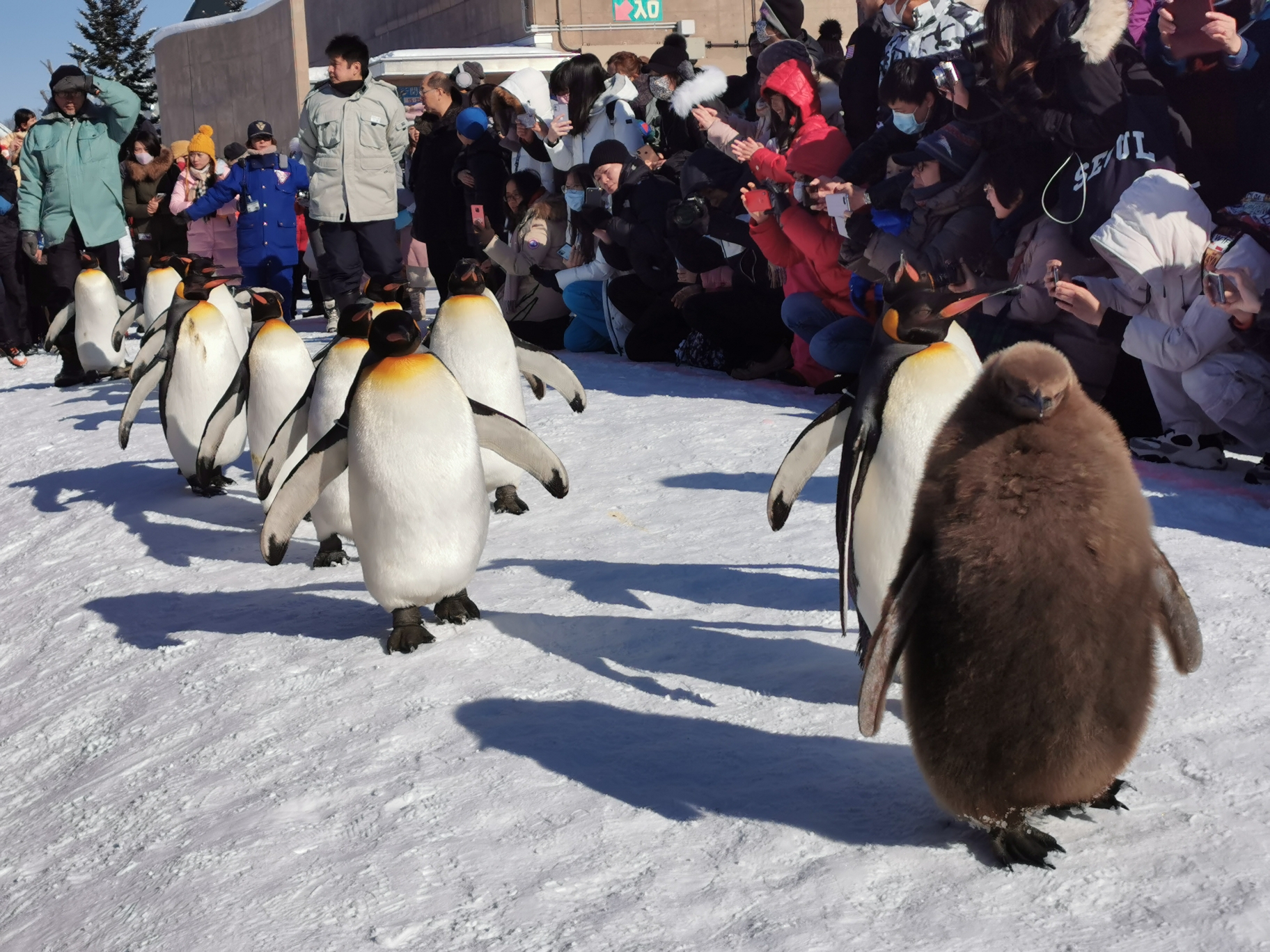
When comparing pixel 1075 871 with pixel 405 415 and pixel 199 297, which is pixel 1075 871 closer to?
pixel 405 415

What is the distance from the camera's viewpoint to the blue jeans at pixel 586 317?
8.02 m

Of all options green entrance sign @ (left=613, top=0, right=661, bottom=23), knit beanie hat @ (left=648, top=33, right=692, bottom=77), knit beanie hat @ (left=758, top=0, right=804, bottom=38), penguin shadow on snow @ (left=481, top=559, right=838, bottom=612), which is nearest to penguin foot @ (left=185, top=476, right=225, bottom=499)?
penguin shadow on snow @ (left=481, top=559, right=838, bottom=612)

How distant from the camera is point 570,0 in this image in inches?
882

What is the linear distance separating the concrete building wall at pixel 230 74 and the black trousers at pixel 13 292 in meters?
13.9

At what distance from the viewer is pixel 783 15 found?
7.28m

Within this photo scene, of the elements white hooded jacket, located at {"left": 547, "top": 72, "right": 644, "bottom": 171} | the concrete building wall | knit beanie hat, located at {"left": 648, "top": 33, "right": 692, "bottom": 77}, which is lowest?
white hooded jacket, located at {"left": 547, "top": 72, "right": 644, "bottom": 171}

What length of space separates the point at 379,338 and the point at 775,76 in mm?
3441

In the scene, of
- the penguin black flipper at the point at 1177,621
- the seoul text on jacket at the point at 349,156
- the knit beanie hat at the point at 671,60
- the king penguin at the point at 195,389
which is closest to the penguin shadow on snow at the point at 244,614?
the king penguin at the point at 195,389

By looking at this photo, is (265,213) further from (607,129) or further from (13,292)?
(607,129)

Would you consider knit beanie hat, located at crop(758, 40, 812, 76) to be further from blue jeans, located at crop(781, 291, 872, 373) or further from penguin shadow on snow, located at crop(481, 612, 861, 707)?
penguin shadow on snow, located at crop(481, 612, 861, 707)

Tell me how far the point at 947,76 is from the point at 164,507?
346 centimetres

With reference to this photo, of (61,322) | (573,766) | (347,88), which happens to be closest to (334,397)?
(573,766)

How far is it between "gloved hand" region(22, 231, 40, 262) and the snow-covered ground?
516 cm

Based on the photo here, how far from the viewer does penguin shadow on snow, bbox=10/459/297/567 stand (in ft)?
15.4
